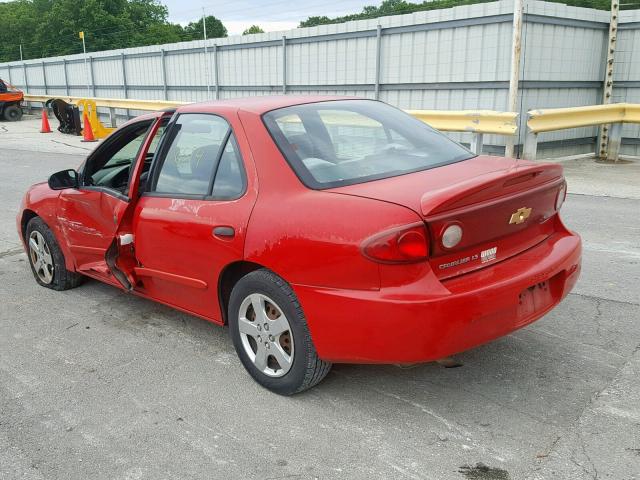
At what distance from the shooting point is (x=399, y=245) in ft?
9.18

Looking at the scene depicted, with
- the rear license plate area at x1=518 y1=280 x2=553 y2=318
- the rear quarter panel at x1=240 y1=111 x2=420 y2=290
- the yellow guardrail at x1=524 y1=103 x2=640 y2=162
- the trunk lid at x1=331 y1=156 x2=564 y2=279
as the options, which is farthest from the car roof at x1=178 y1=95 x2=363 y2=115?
the yellow guardrail at x1=524 y1=103 x2=640 y2=162

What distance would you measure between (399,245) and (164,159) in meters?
1.94

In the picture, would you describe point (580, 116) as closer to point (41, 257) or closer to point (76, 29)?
point (41, 257)

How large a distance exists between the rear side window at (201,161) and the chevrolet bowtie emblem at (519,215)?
142cm

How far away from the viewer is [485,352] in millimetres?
3793

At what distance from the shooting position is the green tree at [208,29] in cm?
8616

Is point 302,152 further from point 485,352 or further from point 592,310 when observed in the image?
point 592,310

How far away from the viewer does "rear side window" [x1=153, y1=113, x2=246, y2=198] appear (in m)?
3.57

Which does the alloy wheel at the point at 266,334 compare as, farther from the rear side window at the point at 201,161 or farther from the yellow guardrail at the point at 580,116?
the yellow guardrail at the point at 580,116

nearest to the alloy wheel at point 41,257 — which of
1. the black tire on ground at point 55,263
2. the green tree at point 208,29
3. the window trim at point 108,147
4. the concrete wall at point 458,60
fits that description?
the black tire on ground at point 55,263

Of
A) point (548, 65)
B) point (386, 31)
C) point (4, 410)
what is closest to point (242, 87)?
point (386, 31)

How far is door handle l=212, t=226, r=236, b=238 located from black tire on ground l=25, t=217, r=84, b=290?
7.46 ft

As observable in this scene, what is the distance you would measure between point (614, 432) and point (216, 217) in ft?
7.39

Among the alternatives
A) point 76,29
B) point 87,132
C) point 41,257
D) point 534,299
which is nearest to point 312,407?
point 534,299
